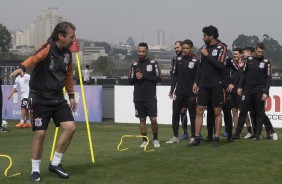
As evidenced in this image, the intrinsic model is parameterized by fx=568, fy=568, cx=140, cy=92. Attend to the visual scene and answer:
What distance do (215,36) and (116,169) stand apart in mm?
3555

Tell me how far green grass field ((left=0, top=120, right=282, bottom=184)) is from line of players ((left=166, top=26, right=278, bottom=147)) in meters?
0.48

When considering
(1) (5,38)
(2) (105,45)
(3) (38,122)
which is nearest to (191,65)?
(3) (38,122)

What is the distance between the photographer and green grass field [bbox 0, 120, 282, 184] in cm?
739

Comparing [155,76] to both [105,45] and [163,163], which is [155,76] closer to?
[163,163]

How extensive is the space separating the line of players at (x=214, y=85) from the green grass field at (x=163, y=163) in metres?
0.48

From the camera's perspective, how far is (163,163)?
8.69m

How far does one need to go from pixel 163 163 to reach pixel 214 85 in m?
2.42

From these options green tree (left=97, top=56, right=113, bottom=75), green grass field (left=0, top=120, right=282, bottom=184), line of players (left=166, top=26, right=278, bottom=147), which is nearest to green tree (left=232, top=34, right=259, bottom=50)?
green tree (left=97, top=56, right=113, bottom=75)

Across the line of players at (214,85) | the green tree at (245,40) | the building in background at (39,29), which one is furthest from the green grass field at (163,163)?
the building in background at (39,29)

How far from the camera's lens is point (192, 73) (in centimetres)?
1159

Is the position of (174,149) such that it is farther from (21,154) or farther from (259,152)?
(21,154)

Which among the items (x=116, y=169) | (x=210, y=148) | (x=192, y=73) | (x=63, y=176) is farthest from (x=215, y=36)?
(x=63, y=176)

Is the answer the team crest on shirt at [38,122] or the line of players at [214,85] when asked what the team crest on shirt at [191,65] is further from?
the team crest on shirt at [38,122]

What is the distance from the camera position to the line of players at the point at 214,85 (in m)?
10.5
